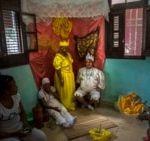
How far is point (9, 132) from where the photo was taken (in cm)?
218

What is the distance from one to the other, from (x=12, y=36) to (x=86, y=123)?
175 cm

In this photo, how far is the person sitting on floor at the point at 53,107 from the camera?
10.9 ft

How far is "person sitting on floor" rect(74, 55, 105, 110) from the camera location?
4143 mm

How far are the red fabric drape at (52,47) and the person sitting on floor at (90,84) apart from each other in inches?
10.5

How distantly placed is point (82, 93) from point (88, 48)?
3.07 ft

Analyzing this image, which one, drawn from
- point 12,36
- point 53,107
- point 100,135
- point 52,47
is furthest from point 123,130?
point 12,36

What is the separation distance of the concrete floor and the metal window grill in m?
1.31

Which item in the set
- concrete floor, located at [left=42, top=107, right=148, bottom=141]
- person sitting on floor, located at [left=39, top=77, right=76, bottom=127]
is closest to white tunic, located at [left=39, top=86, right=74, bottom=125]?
person sitting on floor, located at [left=39, top=77, right=76, bottom=127]

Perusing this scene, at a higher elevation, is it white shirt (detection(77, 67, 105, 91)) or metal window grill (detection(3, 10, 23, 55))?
metal window grill (detection(3, 10, 23, 55))

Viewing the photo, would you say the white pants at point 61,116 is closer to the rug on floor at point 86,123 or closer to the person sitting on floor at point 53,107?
the person sitting on floor at point 53,107

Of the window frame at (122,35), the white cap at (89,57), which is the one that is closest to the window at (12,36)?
the white cap at (89,57)

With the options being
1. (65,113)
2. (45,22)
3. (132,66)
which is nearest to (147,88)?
(132,66)

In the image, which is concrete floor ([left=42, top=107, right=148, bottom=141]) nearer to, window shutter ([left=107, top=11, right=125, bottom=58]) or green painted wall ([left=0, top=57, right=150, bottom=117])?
green painted wall ([left=0, top=57, right=150, bottom=117])

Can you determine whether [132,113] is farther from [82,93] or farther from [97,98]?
[82,93]
